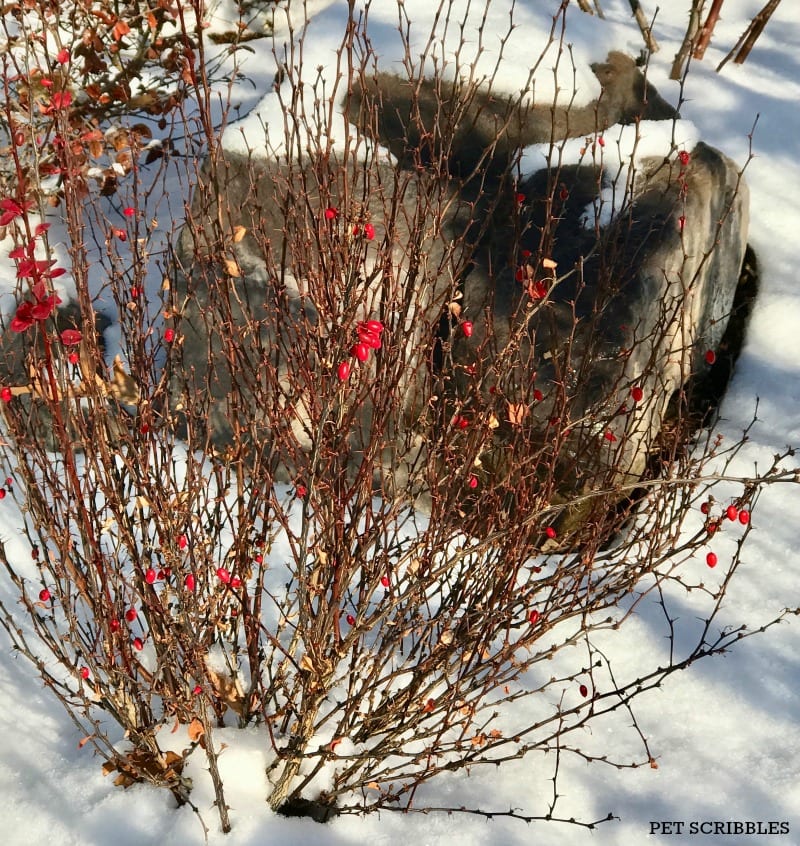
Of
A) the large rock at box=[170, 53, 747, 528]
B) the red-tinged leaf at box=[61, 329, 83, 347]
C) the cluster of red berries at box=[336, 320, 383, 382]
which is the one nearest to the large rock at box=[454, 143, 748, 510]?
the large rock at box=[170, 53, 747, 528]

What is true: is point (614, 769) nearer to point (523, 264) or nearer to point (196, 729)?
point (196, 729)

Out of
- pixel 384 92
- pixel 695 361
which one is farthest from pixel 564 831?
pixel 384 92

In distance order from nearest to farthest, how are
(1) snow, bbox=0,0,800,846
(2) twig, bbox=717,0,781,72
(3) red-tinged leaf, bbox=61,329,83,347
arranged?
(3) red-tinged leaf, bbox=61,329,83,347 < (1) snow, bbox=0,0,800,846 < (2) twig, bbox=717,0,781,72

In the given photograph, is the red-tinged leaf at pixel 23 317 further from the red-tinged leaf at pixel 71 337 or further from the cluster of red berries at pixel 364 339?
the cluster of red berries at pixel 364 339

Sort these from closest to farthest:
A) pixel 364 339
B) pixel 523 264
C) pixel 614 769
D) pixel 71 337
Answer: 1. pixel 364 339
2. pixel 71 337
3. pixel 614 769
4. pixel 523 264

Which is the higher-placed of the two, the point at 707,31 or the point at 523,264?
the point at 707,31

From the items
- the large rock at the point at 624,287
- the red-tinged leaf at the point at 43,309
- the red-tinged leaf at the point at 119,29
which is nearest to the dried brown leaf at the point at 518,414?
the large rock at the point at 624,287

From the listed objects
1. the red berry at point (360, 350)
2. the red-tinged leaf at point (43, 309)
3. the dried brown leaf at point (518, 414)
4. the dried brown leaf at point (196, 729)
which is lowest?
the dried brown leaf at point (196, 729)

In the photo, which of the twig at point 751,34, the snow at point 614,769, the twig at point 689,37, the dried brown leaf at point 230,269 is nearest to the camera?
the dried brown leaf at point 230,269

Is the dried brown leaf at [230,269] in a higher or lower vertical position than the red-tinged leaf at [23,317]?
lower

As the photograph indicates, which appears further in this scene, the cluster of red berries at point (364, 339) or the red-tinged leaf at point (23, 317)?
the cluster of red berries at point (364, 339)

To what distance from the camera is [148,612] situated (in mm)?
2154

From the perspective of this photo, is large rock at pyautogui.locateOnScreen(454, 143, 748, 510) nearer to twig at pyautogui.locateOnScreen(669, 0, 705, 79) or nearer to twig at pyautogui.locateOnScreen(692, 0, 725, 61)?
twig at pyautogui.locateOnScreen(669, 0, 705, 79)

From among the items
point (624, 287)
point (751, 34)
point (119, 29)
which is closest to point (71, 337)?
point (624, 287)
